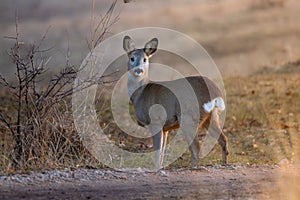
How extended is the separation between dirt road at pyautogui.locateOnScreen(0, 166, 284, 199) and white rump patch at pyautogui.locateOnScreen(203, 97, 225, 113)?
1794 millimetres

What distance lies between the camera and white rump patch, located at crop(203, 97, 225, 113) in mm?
12852

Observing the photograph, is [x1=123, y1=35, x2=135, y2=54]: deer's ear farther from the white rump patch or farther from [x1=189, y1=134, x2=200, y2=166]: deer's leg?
[x1=189, y1=134, x2=200, y2=166]: deer's leg

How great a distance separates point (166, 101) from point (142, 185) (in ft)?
9.97

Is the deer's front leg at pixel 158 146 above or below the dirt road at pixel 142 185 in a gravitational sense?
above

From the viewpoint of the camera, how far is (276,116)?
18.6m

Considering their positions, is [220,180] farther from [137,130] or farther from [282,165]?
[137,130]

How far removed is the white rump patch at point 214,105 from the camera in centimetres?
1285

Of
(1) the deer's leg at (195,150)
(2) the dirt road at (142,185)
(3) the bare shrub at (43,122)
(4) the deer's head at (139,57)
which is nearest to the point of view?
(2) the dirt road at (142,185)

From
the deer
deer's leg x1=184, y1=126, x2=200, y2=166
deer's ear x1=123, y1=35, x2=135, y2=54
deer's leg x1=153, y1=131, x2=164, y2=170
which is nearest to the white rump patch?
the deer

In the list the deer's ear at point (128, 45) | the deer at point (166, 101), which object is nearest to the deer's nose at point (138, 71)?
the deer at point (166, 101)

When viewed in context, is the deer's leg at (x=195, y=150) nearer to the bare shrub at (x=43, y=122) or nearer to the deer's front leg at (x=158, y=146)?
the deer's front leg at (x=158, y=146)

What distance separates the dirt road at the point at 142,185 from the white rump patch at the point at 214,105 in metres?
1.79

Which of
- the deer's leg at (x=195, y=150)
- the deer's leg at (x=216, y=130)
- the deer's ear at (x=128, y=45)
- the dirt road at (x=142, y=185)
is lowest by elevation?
the dirt road at (x=142, y=185)

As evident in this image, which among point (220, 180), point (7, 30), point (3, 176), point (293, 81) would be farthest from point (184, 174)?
point (7, 30)
